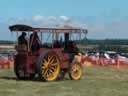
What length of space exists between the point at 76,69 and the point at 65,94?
6.99m

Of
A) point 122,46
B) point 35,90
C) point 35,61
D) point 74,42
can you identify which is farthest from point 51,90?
point 122,46

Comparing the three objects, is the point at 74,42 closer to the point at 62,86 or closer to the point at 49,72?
the point at 49,72

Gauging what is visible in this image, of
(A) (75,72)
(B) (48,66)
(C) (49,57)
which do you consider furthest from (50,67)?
(A) (75,72)

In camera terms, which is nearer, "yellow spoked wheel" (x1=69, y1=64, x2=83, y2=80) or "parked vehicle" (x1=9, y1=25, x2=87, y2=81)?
"parked vehicle" (x1=9, y1=25, x2=87, y2=81)

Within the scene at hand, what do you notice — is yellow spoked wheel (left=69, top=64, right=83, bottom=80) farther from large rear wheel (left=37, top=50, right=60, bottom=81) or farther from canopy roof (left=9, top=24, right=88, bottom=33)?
canopy roof (left=9, top=24, right=88, bottom=33)

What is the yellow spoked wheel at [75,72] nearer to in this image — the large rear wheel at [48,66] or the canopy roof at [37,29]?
the large rear wheel at [48,66]

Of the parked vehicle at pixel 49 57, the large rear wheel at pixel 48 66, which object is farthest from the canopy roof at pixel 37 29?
the large rear wheel at pixel 48 66

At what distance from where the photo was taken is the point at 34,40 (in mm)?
→ 21031

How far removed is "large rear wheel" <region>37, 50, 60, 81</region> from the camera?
20.7 m

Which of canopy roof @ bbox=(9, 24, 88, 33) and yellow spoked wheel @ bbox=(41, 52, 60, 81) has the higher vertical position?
canopy roof @ bbox=(9, 24, 88, 33)

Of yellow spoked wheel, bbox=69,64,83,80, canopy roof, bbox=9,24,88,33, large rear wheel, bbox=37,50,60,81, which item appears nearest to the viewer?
large rear wheel, bbox=37,50,60,81

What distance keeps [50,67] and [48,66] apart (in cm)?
12

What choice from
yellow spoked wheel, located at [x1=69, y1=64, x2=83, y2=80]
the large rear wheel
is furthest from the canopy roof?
yellow spoked wheel, located at [x1=69, y1=64, x2=83, y2=80]

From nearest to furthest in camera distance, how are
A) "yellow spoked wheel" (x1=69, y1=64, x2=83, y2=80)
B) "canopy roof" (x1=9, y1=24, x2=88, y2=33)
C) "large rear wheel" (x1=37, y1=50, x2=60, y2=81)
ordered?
"large rear wheel" (x1=37, y1=50, x2=60, y2=81)
"canopy roof" (x1=9, y1=24, x2=88, y2=33)
"yellow spoked wheel" (x1=69, y1=64, x2=83, y2=80)
